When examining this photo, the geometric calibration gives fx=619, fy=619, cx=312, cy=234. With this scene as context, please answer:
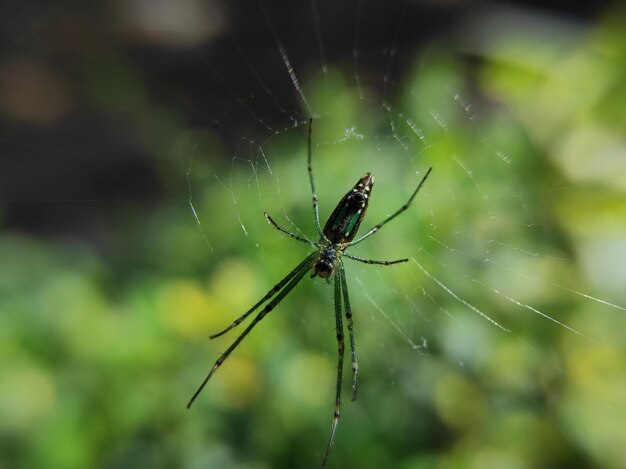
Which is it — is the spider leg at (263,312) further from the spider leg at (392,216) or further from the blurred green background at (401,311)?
the spider leg at (392,216)

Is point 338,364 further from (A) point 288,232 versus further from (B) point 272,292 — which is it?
(A) point 288,232

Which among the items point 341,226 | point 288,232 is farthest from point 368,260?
point 288,232

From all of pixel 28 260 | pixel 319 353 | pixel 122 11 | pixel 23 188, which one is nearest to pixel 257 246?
pixel 319 353

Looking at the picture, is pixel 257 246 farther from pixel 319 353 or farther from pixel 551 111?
pixel 551 111

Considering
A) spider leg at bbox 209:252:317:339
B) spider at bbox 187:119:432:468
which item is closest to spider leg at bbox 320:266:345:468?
spider at bbox 187:119:432:468

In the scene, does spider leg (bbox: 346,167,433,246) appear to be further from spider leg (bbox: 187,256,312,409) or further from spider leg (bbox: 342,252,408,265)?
spider leg (bbox: 187,256,312,409)
